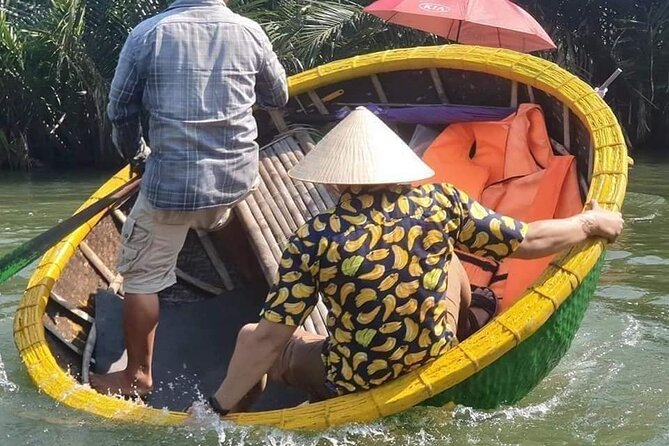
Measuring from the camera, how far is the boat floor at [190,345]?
3.96m

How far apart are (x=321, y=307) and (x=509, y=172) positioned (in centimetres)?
128

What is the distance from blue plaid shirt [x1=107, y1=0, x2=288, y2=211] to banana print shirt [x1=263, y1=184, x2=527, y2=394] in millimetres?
759

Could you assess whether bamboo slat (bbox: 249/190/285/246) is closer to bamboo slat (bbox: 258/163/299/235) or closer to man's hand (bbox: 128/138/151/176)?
bamboo slat (bbox: 258/163/299/235)

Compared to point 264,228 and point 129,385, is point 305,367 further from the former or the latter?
point 264,228

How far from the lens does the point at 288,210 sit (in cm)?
479

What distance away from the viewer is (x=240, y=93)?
146 inches

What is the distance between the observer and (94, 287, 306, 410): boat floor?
3.96 metres

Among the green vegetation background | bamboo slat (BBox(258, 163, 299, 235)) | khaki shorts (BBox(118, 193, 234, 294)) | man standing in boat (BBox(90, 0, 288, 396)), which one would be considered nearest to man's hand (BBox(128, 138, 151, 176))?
man standing in boat (BBox(90, 0, 288, 396))

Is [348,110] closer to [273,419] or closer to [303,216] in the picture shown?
[303,216]

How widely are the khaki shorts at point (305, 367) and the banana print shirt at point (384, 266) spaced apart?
0.85ft

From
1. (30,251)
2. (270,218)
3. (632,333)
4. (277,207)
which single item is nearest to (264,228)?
(270,218)

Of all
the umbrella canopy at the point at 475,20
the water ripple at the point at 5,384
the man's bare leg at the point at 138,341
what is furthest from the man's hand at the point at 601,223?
the umbrella canopy at the point at 475,20

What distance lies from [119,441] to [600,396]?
1865 mm

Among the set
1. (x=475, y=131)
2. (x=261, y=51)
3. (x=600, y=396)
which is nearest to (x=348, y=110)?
(x=475, y=131)
